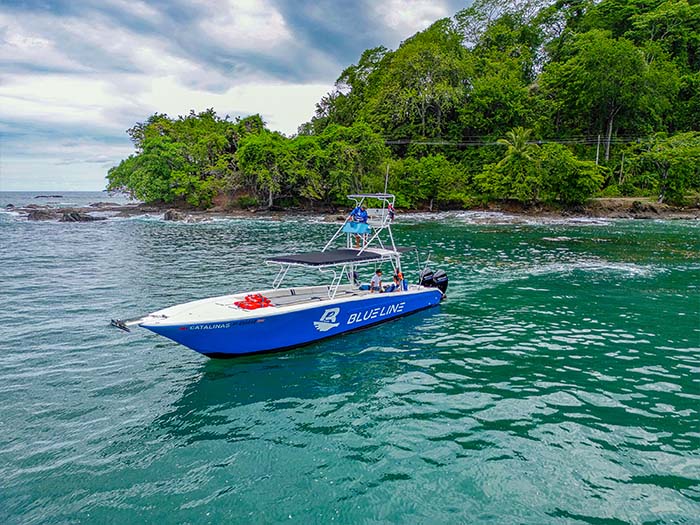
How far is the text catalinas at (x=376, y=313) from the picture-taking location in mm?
15023

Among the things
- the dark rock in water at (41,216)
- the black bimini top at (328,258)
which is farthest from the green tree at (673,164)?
the dark rock in water at (41,216)

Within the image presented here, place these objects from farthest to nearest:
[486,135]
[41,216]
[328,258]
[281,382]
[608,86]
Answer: [486,135]
[608,86]
[41,216]
[328,258]
[281,382]

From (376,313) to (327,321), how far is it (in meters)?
2.47

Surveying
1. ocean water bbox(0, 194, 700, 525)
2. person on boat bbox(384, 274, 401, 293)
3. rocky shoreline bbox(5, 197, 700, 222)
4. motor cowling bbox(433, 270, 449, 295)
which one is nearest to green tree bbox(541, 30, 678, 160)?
rocky shoreline bbox(5, 197, 700, 222)

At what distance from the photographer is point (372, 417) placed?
9.77 meters

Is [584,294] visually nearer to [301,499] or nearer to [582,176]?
[301,499]

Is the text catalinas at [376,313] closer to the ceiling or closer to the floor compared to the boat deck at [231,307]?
closer to the floor

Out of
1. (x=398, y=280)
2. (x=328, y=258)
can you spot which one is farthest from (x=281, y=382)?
(x=398, y=280)

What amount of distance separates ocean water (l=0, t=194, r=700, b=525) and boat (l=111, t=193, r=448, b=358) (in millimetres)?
556

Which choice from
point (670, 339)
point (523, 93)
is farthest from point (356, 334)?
point (523, 93)

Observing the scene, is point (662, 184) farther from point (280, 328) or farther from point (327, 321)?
point (280, 328)

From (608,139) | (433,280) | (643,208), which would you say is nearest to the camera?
(433,280)

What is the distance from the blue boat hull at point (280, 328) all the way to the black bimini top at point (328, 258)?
4.65ft

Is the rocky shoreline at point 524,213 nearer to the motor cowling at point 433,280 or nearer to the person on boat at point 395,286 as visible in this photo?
the motor cowling at point 433,280
